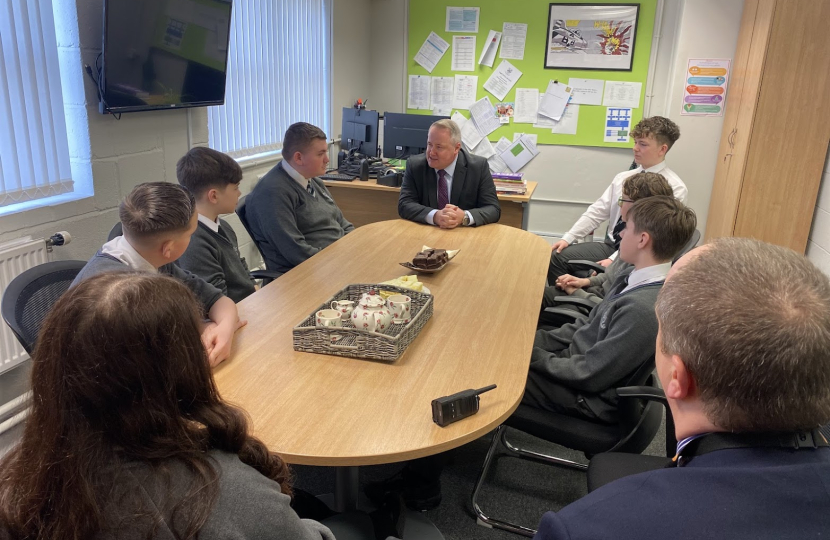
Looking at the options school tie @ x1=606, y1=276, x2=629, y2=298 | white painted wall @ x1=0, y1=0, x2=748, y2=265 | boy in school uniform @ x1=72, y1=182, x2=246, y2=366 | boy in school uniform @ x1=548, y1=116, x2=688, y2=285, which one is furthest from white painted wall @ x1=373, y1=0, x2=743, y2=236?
boy in school uniform @ x1=72, y1=182, x2=246, y2=366

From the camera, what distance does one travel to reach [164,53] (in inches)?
112

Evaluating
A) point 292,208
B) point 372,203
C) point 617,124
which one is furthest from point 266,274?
point 617,124

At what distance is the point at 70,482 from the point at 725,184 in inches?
196

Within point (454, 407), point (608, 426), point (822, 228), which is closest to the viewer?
point (454, 407)

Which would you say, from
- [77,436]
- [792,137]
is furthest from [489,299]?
[792,137]

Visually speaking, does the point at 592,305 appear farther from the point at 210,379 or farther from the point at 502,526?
the point at 210,379

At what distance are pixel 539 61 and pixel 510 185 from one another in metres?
1.75

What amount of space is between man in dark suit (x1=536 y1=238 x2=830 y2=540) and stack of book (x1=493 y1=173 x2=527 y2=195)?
11.2 ft

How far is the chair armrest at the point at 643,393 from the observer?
66.1 inches

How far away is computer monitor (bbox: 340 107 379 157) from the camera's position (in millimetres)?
4738

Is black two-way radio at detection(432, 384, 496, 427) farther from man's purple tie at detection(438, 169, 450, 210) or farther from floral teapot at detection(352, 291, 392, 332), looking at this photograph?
man's purple tie at detection(438, 169, 450, 210)

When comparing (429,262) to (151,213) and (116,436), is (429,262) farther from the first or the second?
(116,436)

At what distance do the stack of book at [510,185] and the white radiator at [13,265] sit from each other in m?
2.89

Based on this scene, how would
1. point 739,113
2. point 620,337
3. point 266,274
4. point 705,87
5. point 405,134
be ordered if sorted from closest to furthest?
point 620,337 < point 266,274 < point 739,113 < point 405,134 < point 705,87
